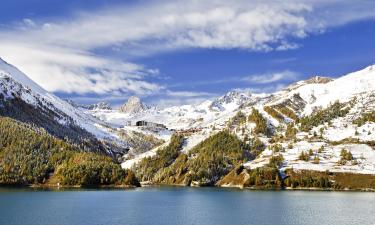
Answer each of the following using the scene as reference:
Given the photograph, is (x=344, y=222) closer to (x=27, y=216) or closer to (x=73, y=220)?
(x=73, y=220)

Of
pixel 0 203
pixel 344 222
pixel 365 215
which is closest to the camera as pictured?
pixel 344 222

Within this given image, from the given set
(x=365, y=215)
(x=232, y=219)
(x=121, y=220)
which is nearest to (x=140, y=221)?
(x=121, y=220)

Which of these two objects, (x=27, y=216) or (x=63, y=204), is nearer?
(x=27, y=216)

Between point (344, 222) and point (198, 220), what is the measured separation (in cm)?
4106

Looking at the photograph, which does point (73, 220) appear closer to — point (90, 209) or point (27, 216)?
point (27, 216)

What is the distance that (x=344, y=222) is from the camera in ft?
470

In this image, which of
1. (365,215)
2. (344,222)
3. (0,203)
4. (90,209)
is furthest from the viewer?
(0,203)

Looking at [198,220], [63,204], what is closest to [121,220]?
[198,220]

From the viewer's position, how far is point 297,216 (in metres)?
158

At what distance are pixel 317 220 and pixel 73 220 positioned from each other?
69670mm

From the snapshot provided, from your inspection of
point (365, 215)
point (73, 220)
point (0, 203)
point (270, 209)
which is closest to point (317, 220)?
point (365, 215)

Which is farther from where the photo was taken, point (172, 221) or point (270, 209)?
point (270, 209)

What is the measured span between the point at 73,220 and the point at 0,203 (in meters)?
56.0

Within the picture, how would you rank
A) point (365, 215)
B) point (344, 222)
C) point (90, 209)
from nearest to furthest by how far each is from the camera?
point (344, 222) < point (365, 215) < point (90, 209)
